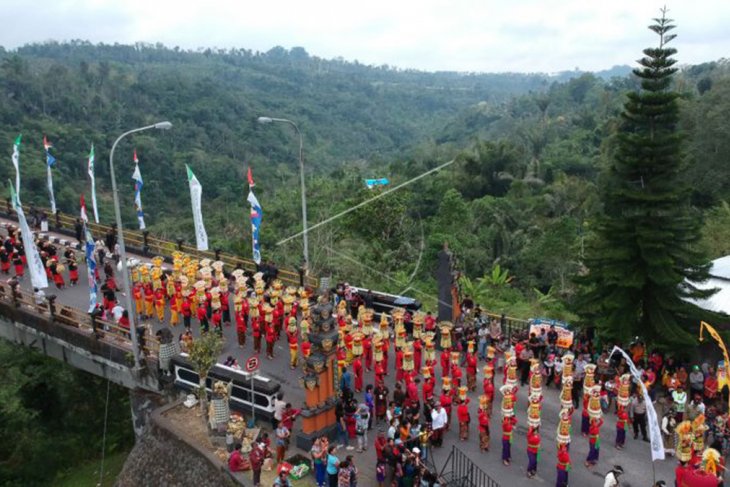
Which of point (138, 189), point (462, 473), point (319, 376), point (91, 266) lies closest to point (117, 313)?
point (91, 266)

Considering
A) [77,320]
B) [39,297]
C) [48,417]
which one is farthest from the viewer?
[48,417]

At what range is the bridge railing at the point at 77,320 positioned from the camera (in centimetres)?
1686

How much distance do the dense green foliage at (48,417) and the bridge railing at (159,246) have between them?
5486 mm

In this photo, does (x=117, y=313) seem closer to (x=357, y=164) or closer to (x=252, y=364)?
(x=252, y=364)

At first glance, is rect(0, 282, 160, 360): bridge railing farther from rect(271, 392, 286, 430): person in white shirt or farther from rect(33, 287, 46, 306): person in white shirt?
rect(271, 392, 286, 430): person in white shirt

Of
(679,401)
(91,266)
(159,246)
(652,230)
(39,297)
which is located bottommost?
(679,401)

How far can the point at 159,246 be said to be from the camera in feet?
83.8

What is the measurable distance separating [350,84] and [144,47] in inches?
2746

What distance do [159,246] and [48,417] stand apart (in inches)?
281

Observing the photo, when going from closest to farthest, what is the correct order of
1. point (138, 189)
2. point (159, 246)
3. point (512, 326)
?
point (512, 326)
point (138, 189)
point (159, 246)

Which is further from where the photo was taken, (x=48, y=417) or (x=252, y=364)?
(x=48, y=417)

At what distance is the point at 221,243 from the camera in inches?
1486

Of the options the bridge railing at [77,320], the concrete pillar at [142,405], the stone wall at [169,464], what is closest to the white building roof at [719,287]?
the stone wall at [169,464]

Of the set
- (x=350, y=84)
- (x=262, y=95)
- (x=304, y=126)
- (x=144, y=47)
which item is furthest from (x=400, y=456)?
(x=144, y=47)
